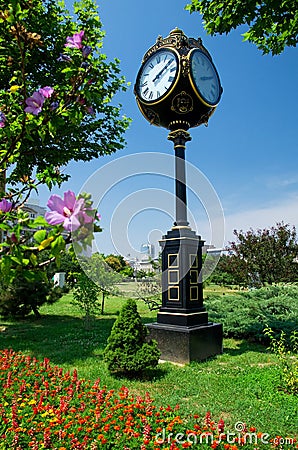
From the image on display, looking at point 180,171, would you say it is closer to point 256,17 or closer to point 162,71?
point 162,71

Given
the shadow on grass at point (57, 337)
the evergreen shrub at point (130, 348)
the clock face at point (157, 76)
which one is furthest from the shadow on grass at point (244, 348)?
the clock face at point (157, 76)

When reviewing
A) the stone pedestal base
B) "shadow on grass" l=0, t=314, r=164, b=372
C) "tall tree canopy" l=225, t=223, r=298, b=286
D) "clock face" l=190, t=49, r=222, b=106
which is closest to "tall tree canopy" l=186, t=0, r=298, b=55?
"clock face" l=190, t=49, r=222, b=106

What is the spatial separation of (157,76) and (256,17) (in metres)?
1.88

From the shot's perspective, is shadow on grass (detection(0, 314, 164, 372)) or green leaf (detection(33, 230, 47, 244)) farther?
→ shadow on grass (detection(0, 314, 164, 372))

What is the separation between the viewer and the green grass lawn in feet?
11.5

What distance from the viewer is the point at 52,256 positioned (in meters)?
1.23

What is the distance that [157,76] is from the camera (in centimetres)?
632

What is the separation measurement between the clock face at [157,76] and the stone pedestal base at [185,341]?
4042 mm

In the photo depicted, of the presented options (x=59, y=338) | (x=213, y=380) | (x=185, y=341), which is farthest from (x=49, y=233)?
(x=59, y=338)

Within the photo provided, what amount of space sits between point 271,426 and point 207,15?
6.16m

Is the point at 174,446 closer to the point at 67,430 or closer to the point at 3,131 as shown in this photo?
the point at 67,430

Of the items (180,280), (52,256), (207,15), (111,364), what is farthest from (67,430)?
(207,15)

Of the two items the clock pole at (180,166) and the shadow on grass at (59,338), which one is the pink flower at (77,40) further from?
the clock pole at (180,166)

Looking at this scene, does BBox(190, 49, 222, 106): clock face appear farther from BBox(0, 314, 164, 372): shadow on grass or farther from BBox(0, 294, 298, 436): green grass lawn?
BBox(0, 314, 164, 372): shadow on grass
